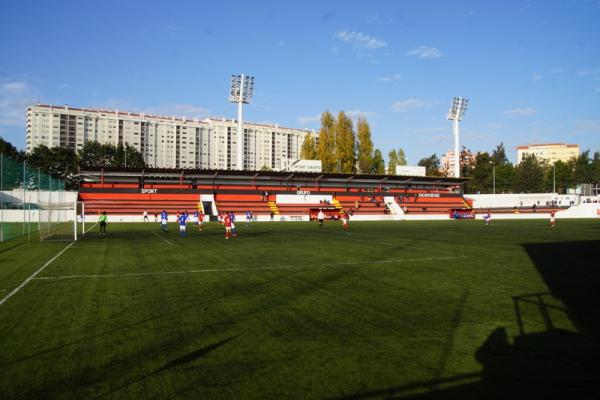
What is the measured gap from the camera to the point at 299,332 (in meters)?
6.86

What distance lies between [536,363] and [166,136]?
15926 centimetres

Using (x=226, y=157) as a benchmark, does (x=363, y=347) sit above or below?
below

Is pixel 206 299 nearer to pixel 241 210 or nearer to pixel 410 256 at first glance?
pixel 410 256

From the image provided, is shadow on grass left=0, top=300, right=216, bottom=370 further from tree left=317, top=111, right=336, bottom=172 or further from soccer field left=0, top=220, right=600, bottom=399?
tree left=317, top=111, right=336, bottom=172

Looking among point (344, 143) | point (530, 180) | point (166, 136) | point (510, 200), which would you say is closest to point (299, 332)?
point (344, 143)

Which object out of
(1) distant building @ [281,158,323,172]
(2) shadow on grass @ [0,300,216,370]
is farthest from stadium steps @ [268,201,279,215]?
(2) shadow on grass @ [0,300,216,370]

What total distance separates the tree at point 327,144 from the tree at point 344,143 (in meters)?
0.95

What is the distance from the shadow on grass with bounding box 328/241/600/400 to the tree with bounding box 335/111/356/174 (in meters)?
79.2

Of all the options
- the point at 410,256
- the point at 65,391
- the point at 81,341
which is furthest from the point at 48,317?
the point at 410,256

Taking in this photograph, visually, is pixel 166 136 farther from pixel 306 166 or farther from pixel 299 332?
pixel 299 332

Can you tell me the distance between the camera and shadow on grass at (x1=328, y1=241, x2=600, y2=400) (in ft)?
15.3

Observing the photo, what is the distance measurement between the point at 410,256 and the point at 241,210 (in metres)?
42.3

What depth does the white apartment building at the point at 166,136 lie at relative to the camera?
134 metres

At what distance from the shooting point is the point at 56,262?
15.4 m
